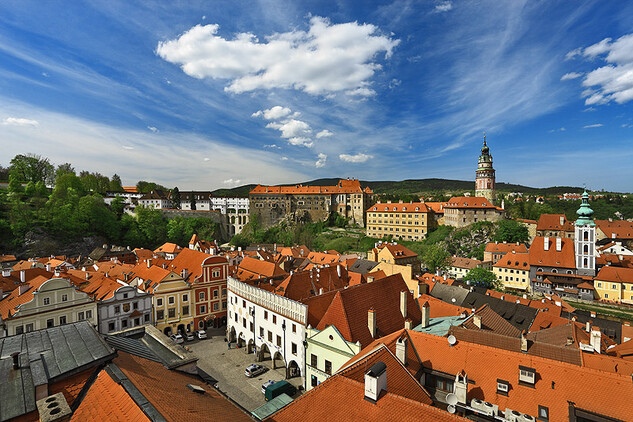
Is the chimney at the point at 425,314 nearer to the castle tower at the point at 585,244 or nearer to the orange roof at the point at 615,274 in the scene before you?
the orange roof at the point at 615,274

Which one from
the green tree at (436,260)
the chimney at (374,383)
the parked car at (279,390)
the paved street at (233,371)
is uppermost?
the chimney at (374,383)

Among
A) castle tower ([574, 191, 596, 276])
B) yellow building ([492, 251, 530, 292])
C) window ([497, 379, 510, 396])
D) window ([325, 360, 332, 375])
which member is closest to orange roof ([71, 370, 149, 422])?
window ([497, 379, 510, 396])

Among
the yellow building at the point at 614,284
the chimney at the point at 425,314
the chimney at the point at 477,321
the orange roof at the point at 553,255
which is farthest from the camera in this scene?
the orange roof at the point at 553,255

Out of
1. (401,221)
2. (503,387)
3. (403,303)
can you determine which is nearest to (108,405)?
(503,387)

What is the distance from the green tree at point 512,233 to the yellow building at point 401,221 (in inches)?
635

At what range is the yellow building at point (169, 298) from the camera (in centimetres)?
3105

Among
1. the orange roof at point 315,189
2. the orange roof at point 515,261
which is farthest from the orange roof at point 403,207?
the orange roof at point 515,261

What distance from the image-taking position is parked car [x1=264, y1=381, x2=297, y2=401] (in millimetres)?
19969

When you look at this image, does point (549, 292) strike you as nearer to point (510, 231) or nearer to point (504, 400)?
point (510, 231)

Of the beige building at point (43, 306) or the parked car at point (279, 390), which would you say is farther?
the beige building at point (43, 306)

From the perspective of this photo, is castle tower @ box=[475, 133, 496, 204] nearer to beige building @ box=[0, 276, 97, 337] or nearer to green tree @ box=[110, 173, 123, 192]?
beige building @ box=[0, 276, 97, 337]

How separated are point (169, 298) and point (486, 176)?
81.2 metres

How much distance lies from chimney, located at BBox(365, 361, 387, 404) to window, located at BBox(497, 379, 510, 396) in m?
6.22

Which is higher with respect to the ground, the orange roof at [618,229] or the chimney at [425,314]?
the orange roof at [618,229]
